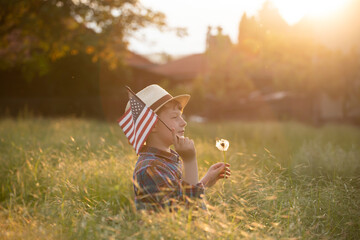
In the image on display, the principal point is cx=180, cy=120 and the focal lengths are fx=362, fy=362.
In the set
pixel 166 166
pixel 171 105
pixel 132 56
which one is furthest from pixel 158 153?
pixel 132 56

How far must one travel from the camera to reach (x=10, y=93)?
18.1 metres

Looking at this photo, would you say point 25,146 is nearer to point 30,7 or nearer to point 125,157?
point 125,157

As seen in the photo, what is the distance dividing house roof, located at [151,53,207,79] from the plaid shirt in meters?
25.6

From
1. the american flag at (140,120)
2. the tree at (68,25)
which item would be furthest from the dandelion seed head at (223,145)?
the tree at (68,25)

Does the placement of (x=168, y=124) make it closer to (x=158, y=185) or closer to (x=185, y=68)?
(x=158, y=185)

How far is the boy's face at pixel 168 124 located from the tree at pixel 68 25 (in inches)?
302

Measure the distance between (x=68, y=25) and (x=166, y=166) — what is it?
8.71m

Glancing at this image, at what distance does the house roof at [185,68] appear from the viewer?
94.9ft

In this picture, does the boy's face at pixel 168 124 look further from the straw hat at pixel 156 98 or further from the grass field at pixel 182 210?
the grass field at pixel 182 210

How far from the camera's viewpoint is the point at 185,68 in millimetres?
30828

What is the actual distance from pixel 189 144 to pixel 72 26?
8.75m

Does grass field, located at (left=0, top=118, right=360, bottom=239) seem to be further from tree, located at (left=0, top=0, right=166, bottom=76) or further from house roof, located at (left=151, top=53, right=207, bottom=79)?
house roof, located at (left=151, top=53, right=207, bottom=79)

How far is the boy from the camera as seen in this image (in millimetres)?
2486

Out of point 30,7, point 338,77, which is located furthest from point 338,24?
point 30,7
